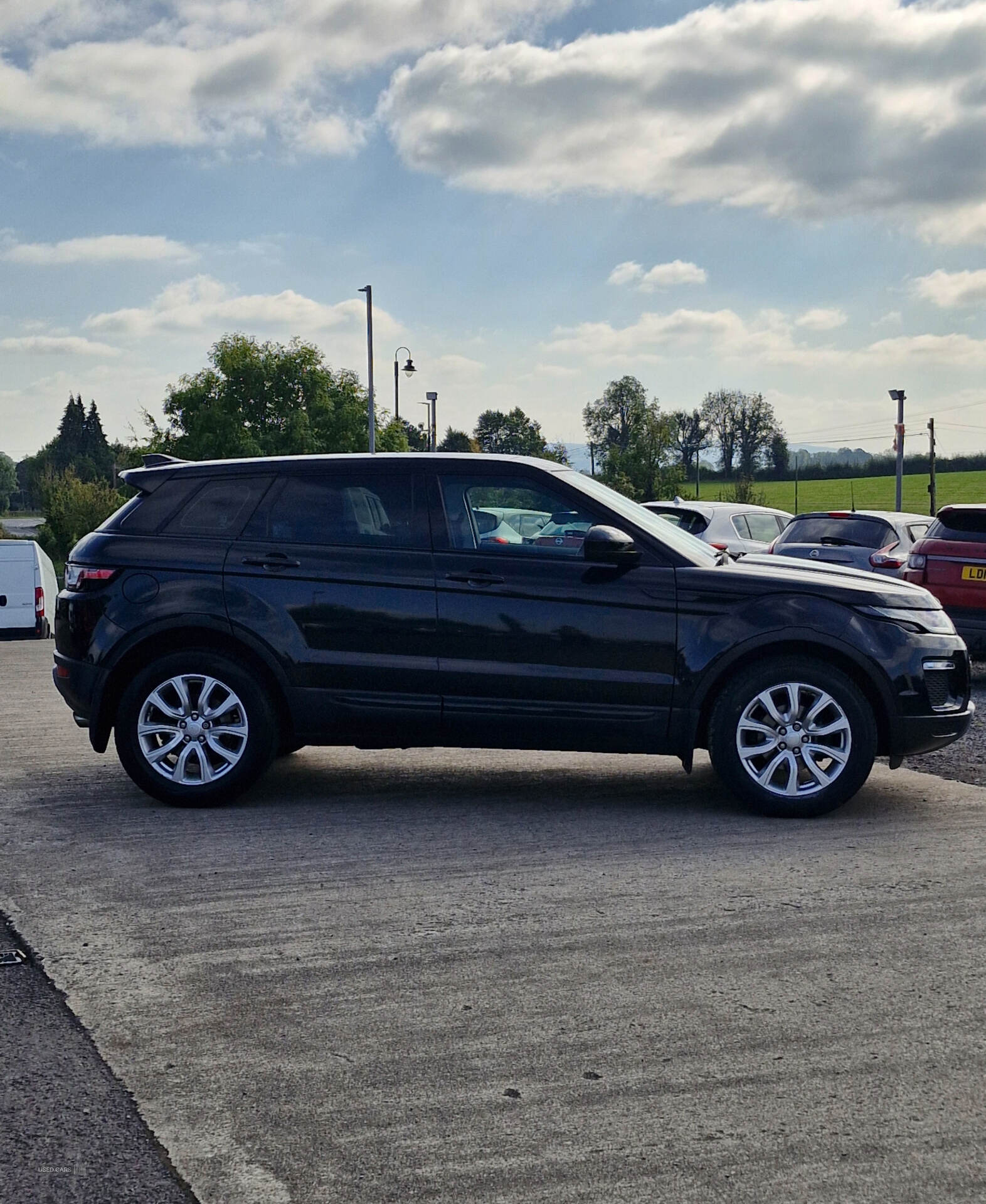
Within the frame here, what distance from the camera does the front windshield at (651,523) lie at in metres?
6.80

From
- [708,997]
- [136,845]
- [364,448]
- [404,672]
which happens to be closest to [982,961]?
[708,997]

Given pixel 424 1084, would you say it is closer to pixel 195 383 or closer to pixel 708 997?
pixel 708 997

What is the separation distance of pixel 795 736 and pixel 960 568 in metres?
6.30

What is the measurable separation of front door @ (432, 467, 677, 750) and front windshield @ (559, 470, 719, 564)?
0.63ft

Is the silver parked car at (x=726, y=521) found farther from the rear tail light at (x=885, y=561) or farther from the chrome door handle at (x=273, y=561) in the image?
the chrome door handle at (x=273, y=561)

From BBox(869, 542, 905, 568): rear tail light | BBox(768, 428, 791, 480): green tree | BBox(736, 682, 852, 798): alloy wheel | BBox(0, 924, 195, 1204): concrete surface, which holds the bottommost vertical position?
BBox(0, 924, 195, 1204): concrete surface

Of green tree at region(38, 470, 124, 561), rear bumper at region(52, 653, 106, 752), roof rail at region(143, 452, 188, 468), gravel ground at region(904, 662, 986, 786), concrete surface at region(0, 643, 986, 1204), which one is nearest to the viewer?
concrete surface at region(0, 643, 986, 1204)

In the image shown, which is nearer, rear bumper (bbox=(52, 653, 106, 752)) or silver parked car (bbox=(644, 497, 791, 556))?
rear bumper (bbox=(52, 653, 106, 752))

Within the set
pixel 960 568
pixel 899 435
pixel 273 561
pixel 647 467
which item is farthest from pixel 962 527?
pixel 647 467

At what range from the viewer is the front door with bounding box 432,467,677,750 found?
21.6ft

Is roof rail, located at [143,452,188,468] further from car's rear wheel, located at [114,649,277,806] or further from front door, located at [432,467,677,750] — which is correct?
front door, located at [432,467,677,750]

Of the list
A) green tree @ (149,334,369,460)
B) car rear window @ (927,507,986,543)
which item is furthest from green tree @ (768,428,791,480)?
car rear window @ (927,507,986,543)

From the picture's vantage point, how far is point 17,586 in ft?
65.8

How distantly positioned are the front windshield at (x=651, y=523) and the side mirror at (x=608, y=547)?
0.58 ft
